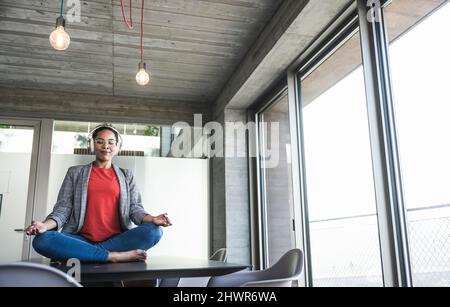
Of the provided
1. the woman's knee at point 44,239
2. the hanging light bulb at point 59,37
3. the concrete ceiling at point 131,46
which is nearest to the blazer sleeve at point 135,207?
the woman's knee at point 44,239

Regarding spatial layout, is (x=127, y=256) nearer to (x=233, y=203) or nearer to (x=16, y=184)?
(x=233, y=203)

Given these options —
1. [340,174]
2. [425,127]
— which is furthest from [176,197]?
[425,127]

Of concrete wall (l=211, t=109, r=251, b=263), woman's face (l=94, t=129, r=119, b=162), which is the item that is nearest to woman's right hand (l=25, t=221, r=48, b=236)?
woman's face (l=94, t=129, r=119, b=162)

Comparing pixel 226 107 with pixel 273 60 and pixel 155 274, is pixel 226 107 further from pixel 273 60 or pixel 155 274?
pixel 155 274

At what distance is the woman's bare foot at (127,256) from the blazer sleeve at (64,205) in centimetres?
33

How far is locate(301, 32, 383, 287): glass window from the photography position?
89.8 inches

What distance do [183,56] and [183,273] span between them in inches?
106

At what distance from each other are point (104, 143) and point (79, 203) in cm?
27

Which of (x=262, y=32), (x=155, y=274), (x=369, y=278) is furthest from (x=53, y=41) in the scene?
(x=369, y=278)

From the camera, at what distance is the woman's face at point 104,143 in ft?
5.56

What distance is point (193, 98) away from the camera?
4512 mm

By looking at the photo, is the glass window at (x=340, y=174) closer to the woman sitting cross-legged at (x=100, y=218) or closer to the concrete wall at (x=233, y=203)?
the concrete wall at (x=233, y=203)

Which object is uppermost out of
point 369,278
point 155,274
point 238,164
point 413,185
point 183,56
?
point 183,56

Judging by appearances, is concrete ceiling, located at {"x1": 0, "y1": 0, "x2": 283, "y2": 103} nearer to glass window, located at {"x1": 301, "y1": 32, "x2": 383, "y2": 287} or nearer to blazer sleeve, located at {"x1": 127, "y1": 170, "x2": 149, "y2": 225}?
glass window, located at {"x1": 301, "y1": 32, "x2": 383, "y2": 287}
